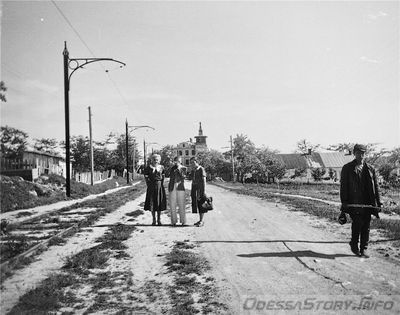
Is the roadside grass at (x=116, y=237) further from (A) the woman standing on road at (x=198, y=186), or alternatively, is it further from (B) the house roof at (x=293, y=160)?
(B) the house roof at (x=293, y=160)

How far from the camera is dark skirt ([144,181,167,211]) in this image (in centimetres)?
849

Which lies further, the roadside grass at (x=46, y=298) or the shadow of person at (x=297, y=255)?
the shadow of person at (x=297, y=255)

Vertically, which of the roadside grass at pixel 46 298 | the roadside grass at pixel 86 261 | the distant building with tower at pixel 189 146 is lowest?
the roadside grass at pixel 86 261

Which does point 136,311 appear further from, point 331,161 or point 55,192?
point 331,161

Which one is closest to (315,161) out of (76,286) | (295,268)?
(295,268)

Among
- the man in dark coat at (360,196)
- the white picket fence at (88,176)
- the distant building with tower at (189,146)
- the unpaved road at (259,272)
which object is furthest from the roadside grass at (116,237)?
the distant building with tower at (189,146)

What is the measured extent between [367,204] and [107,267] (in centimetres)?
461

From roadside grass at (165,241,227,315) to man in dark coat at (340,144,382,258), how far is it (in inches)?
110

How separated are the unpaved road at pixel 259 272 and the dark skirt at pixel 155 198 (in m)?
1.01

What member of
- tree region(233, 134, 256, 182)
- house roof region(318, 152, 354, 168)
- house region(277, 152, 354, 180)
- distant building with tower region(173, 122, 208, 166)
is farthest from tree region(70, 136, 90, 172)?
distant building with tower region(173, 122, 208, 166)

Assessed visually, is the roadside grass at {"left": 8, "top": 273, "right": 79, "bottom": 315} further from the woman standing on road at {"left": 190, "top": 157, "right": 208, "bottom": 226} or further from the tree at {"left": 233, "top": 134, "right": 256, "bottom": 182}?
the tree at {"left": 233, "top": 134, "right": 256, "bottom": 182}

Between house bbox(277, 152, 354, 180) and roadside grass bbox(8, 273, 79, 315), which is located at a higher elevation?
house bbox(277, 152, 354, 180)

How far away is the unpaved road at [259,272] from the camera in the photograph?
3408 mm

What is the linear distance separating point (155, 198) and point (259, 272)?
4.60 metres
